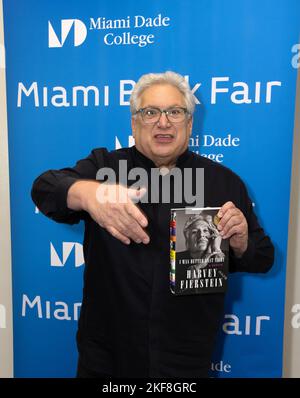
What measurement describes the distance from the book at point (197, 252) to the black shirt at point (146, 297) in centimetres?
8

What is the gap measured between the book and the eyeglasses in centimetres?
31

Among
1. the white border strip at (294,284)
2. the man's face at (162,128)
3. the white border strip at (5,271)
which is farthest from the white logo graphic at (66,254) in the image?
the white border strip at (294,284)

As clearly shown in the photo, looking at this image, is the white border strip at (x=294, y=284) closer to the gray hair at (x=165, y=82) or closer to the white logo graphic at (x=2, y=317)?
the gray hair at (x=165, y=82)

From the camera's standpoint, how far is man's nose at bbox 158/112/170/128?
107 centimetres

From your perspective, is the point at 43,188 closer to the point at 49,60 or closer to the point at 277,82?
the point at 49,60

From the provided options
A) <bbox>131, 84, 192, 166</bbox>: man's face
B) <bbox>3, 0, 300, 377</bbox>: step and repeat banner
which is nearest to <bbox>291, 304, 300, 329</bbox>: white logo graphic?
<bbox>3, 0, 300, 377</bbox>: step and repeat banner

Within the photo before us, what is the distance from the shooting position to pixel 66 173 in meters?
1.04

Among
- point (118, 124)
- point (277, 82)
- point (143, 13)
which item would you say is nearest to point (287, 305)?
point (277, 82)

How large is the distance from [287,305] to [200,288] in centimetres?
75

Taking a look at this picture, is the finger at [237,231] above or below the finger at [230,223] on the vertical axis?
below

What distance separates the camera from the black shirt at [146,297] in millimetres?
1073

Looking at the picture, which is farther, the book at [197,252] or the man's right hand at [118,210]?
the book at [197,252]

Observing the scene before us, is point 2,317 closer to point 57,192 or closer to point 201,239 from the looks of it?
point 57,192

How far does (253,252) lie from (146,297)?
1.17 ft
